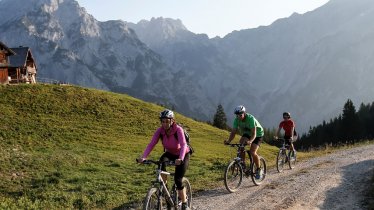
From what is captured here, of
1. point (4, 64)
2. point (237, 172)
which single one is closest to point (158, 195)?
point (237, 172)

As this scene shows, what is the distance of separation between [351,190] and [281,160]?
779 cm

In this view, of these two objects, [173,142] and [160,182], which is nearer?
[160,182]

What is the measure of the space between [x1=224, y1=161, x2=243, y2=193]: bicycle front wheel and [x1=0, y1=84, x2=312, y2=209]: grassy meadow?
78.5 inches

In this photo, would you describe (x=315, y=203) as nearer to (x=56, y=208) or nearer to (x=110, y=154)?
(x=56, y=208)

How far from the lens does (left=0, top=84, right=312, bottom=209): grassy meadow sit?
22000 millimetres

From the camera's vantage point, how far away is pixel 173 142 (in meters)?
13.0

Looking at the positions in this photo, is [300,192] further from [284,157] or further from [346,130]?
[346,130]

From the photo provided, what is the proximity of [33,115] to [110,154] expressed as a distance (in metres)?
22.6

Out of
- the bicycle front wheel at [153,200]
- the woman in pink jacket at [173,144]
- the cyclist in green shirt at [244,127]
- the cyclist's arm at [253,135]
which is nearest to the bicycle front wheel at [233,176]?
the cyclist in green shirt at [244,127]

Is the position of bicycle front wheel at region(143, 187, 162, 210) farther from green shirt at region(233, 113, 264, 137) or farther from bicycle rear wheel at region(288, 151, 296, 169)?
bicycle rear wheel at region(288, 151, 296, 169)

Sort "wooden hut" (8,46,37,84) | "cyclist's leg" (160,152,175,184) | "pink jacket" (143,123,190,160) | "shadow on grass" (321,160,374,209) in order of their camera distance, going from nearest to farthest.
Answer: "pink jacket" (143,123,190,160) → "cyclist's leg" (160,152,175,184) → "shadow on grass" (321,160,374,209) → "wooden hut" (8,46,37,84)

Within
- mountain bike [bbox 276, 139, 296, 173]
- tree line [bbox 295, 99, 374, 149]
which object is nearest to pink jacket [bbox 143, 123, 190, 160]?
mountain bike [bbox 276, 139, 296, 173]

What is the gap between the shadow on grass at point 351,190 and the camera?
52.2 ft

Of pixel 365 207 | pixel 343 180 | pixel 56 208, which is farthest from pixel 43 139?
pixel 365 207
